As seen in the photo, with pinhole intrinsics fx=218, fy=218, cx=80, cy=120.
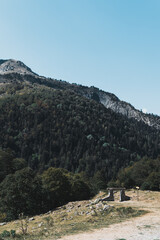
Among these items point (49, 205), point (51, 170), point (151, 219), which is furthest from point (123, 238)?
point (51, 170)

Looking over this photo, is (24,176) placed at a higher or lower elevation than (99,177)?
higher

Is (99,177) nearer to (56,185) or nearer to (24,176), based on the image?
(56,185)

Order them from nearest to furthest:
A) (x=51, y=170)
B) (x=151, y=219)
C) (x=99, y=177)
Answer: (x=151, y=219)
(x=51, y=170)
(x=99, y=177)

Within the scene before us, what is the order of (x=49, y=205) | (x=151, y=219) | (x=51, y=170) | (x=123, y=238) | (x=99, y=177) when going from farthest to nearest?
(x=99, y=177), (x=51, y=170), (x=49, y=205), (x=151, y=219), (x=123, y=238)

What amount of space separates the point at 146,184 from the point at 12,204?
43.9 m

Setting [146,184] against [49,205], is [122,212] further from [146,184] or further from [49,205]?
[146,184]

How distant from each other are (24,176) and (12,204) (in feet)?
21.9

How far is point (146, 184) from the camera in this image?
235 ft

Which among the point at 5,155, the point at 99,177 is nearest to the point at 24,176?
the point at 5,155

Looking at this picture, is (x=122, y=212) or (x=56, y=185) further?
(x=56, y=185)

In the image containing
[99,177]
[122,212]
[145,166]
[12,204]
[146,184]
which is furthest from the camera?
[99,177]

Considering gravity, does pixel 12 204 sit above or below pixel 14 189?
below

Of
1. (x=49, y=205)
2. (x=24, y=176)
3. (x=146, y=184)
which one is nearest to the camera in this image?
(x=24, y=176)

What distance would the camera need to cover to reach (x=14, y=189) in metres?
48.7
